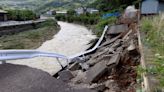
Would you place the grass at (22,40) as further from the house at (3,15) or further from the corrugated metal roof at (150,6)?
the corrugated metal roof at (150,6)

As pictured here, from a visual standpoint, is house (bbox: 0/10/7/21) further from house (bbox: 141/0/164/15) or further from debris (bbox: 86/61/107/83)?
debris (bbox: 86/61/107/83)

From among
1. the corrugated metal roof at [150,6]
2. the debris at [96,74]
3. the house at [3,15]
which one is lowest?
the house at [3,15]

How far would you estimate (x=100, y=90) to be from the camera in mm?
7719

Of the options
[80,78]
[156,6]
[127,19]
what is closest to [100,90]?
[80,78]

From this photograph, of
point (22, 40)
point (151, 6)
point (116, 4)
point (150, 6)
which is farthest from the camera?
point (116, 4)

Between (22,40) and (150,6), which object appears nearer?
(150,6)

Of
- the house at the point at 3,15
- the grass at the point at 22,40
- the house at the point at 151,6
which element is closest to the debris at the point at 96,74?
the grass at the point at 22,40

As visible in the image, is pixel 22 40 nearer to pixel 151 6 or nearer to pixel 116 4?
pixel 151 6

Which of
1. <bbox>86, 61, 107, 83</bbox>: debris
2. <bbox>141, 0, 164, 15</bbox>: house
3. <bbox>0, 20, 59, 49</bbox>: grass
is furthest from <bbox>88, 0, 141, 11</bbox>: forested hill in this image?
<bbox>86, 61, 107, 83</bbox>: debris

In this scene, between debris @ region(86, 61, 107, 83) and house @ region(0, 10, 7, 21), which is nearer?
debris @ region(86, 61, 107, 83)

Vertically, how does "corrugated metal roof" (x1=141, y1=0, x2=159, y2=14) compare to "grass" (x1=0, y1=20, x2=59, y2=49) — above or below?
above

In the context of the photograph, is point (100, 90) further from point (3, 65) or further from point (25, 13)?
point (25, 13)

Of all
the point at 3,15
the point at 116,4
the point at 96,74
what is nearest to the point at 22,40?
the point at 3,15

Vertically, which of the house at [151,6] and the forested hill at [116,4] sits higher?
the house at [151,6]
